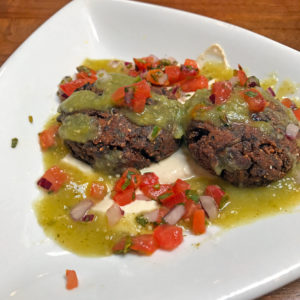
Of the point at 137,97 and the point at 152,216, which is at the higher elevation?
the point at 137,97

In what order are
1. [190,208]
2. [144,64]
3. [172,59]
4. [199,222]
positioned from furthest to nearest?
[172,59]
[144,64]
[190,208]
[199,222]

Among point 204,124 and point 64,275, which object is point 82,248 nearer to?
point 64,275

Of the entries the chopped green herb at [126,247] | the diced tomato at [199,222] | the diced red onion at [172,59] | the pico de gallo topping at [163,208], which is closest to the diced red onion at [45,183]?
the pico de gallo topping at [163,208]

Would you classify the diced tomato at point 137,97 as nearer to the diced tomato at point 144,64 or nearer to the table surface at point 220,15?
the diced tomato at point 144,64

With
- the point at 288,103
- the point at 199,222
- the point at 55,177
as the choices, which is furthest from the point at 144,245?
the point at 288,103

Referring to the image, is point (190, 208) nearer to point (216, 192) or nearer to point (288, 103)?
point (216, 192)

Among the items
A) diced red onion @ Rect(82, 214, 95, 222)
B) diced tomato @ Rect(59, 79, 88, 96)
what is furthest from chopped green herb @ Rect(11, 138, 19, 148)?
diced red onion @ Rect(82, 214, 95, 222)
